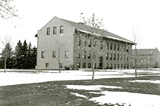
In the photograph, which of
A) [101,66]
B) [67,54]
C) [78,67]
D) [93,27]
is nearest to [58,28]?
[67,54]

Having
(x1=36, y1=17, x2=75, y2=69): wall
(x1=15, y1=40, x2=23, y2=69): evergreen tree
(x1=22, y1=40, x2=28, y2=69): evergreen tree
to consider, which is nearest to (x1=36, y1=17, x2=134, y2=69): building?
(x1=36, y1=17, x2=75, y2=69): wall

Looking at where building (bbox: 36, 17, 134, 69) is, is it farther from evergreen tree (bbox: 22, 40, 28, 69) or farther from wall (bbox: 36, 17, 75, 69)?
evergreen tree (bbox: 22, 40, 28, 69)

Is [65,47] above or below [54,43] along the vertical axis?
below

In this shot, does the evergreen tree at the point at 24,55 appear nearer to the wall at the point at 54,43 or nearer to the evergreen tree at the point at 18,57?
the evergreen tree at the point at 18,57

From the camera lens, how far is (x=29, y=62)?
59094mm

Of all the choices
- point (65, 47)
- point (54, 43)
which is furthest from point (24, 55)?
point (65, 47)

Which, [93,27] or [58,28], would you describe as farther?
[58,28]

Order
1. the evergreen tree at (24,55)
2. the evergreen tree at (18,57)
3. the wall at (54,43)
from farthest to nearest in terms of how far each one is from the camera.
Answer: the evergreen tree at (24,55) < the evergreen tree at (18,57) < the wall at (54,43)

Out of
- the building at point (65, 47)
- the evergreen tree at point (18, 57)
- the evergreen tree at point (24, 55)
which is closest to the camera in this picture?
the building at point (65, 47)

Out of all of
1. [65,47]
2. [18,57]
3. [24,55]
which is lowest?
[18,57]

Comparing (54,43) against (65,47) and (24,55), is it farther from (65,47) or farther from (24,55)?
(24,55)

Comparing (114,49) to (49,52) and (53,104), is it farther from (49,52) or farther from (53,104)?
(53,104)

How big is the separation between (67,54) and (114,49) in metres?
16.3

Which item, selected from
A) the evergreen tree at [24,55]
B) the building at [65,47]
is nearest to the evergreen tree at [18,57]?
the evergreen tree at [24,55]
